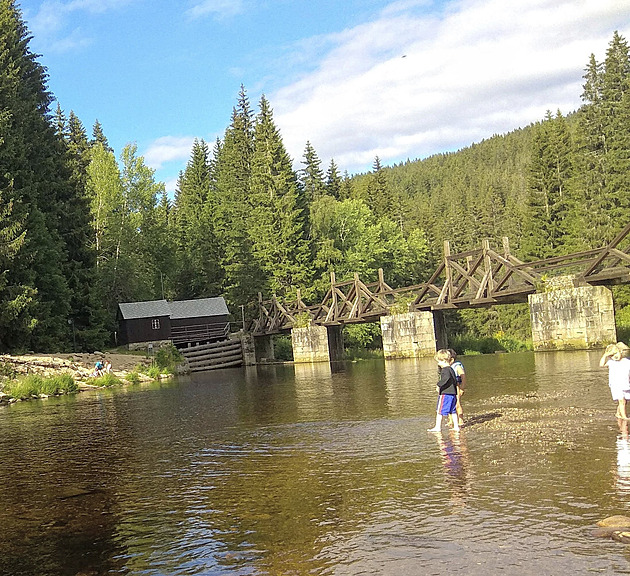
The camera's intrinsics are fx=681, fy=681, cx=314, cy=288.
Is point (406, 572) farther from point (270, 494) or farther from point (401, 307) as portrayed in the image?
point (401, 307)

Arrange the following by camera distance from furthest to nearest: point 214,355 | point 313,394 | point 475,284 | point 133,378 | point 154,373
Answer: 1. point 214,355
2. point 154,373
3. point 133,378
4. point 475,284
5. point 313,394

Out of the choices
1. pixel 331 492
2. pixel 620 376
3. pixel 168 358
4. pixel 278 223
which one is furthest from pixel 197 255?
pixel 331 492

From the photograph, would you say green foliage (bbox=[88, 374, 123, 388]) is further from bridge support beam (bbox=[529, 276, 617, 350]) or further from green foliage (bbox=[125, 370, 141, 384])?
bridge support beam (bbox=[529, 276, 617, 350])

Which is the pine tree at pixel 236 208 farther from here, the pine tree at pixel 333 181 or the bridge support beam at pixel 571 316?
the bridge support beam at pixel 571 316

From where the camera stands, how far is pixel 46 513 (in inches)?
317

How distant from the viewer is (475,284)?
1217 inches

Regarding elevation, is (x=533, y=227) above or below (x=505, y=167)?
below

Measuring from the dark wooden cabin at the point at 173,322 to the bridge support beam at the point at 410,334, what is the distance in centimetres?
1761

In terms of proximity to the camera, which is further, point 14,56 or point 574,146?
point 574,146

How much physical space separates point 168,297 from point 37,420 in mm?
44804

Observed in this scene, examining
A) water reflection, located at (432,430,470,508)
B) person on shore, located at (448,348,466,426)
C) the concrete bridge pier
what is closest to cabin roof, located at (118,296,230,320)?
the concrete bridge pier

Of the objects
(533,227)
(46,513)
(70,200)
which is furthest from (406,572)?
(533,227)

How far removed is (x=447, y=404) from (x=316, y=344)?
31124 mm

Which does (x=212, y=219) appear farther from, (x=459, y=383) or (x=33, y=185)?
(x=459, y=383)
